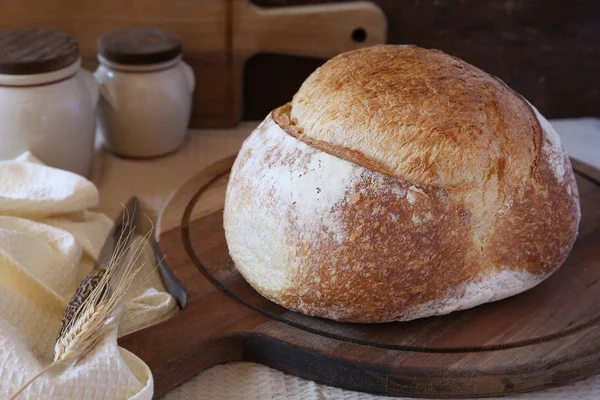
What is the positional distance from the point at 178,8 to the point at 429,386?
3.79 ft

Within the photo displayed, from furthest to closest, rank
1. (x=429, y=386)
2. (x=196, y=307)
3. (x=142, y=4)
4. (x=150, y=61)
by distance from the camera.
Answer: (x=142, y=4) < (x=150, y=61) < (x=196, y=307) < (x=429, y=386)

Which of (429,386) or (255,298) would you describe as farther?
(255,298)

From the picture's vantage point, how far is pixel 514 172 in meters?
1.13

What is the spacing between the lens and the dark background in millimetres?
1890

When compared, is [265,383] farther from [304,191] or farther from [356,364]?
[304,191]

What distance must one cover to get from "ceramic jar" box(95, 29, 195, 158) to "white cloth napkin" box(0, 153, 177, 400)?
0.94ft

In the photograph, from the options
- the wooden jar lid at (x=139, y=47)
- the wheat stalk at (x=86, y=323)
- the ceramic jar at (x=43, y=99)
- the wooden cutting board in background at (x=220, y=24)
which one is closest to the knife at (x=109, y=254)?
the wheat stalk at (x=86, y=323)

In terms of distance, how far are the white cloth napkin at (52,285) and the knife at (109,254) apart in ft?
0.06

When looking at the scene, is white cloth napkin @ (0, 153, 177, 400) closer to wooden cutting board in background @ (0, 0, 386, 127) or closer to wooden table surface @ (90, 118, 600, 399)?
wooden table surface @ (90, 118, 600, 399)

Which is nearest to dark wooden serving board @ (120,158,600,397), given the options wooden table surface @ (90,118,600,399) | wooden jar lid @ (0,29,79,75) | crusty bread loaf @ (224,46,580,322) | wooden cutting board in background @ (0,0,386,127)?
crusty bread loaf @ (224,46,580,322)

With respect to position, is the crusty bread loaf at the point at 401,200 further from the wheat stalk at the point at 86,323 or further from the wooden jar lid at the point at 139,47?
the wooden jar lid at the point at 139,47

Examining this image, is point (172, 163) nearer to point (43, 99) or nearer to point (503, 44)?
point (43, 99)

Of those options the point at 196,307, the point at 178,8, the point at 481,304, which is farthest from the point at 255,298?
the point at 178,8

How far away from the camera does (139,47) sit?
1.64 m
